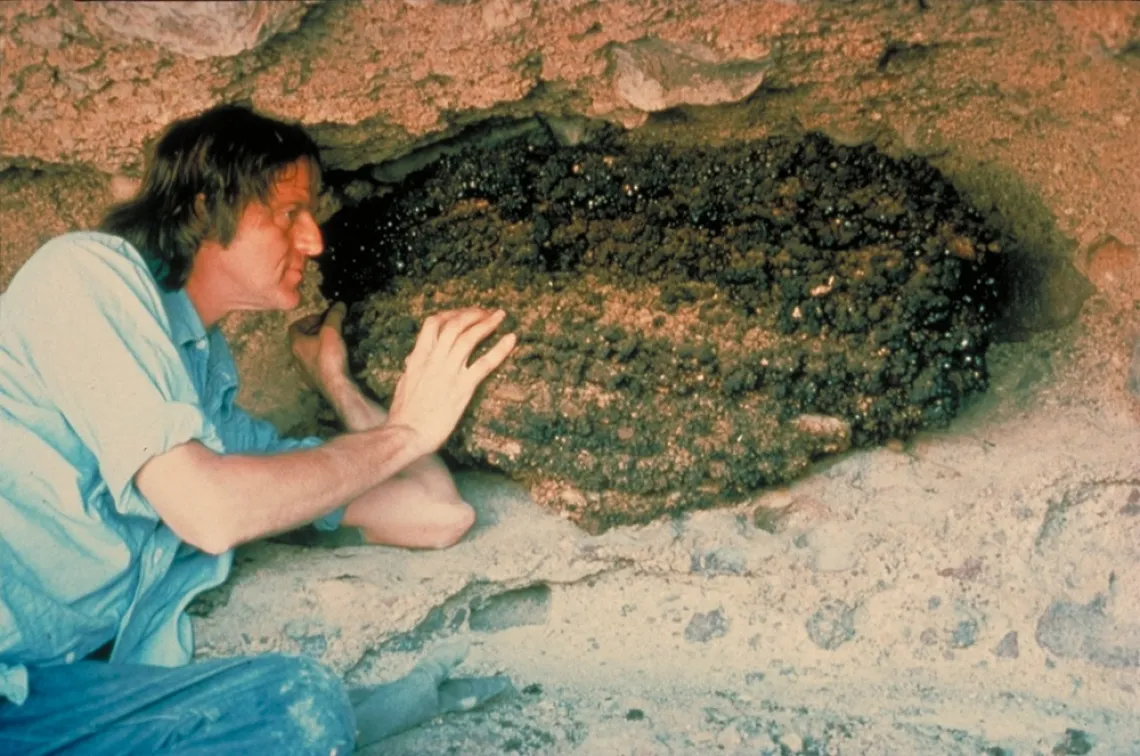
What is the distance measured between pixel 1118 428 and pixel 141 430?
5.02ft

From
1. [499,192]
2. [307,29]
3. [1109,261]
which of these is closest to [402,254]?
[499,192]

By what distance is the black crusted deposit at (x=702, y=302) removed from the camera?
203 centimetres

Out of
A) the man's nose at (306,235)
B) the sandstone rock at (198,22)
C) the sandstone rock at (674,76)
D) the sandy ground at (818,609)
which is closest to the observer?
the sandstone rock at (198,22)

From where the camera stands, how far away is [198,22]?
5.36 ft

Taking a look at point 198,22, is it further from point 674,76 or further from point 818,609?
point 818,609

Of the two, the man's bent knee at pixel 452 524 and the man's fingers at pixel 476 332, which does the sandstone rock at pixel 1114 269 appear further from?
the man's bent knee at pixel 452 524

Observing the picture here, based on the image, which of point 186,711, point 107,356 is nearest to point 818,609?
→ point 186,711

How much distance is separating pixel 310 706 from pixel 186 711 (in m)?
0.17

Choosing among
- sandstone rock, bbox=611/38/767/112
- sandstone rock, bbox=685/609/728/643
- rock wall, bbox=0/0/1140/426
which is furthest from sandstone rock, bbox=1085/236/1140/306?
sandstone rock, bbox=685/609/728/643

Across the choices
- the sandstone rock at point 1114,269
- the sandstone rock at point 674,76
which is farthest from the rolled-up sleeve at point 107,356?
the sandstone rock at point 1114,269

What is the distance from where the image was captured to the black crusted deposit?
2.03 meters

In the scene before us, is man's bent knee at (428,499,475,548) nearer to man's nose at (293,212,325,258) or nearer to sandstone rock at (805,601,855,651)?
man's nose at (293,212,325,258)

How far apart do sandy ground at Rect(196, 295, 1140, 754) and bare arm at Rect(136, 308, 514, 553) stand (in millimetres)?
208

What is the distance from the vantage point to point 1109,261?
2.07 metres
